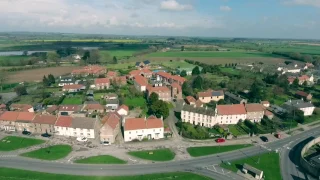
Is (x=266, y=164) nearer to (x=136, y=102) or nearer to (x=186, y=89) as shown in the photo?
(x=136, y=102)

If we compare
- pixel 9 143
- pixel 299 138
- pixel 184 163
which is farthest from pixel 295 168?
pixel 9 143

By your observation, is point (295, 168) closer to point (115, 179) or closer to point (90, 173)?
point (115, 179)

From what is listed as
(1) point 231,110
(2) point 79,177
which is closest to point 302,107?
(1) point 231,110

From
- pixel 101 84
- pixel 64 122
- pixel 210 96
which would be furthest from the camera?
pixel 101 84

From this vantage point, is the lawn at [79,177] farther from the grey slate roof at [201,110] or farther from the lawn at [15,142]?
the grey slate roof at [201,110]

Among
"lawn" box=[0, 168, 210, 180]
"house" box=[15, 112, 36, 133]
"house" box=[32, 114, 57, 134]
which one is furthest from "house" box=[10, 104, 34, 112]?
Answer: "lawn" box=[0, 168, 210, 180]

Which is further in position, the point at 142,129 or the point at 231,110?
the point at 231,110

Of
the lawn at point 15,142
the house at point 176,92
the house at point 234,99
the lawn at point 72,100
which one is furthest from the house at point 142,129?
the house at point 234,99
